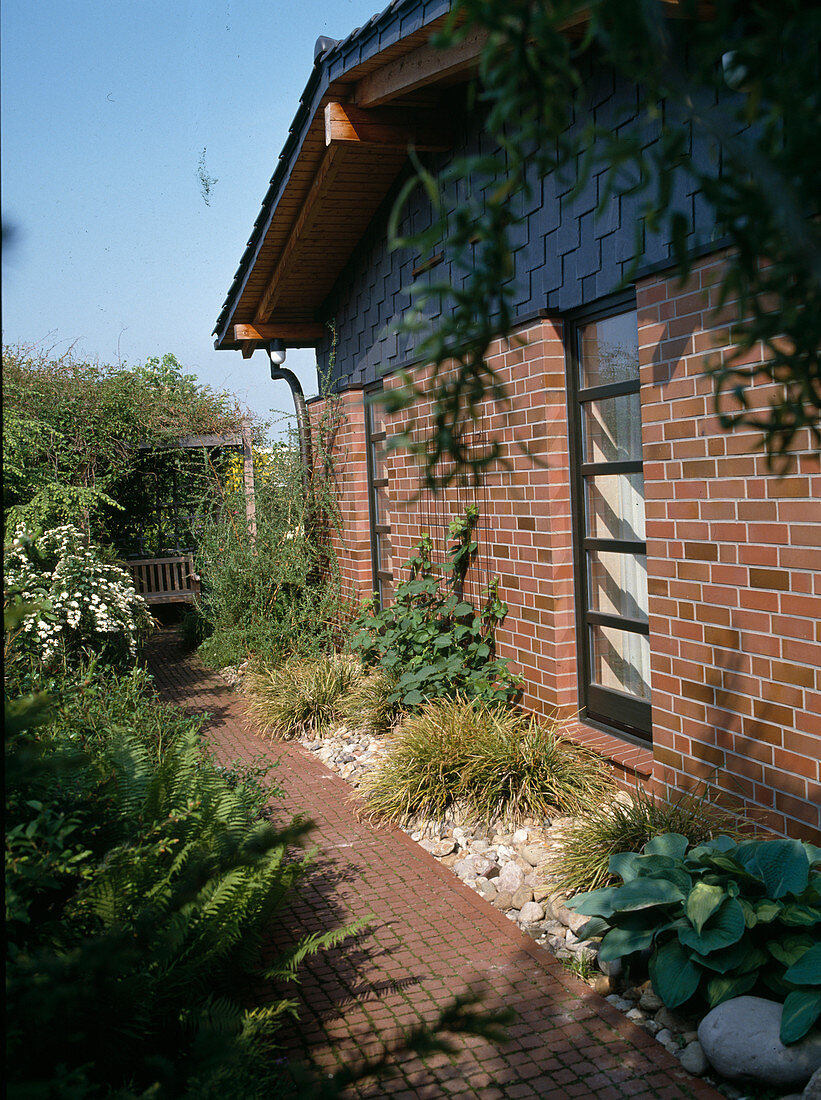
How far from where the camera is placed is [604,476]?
4945mm

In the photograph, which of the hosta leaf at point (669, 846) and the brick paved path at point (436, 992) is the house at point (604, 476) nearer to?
the hosta leaf at point (669, 846)

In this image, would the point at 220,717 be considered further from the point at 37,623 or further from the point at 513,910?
the point at 513,910

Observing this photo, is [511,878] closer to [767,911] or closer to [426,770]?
[426,770]

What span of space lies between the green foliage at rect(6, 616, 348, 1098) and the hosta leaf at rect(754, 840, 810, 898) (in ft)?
4.60

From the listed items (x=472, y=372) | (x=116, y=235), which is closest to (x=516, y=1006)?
(x=472, y=372)

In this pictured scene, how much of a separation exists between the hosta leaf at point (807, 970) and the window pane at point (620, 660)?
214 cm

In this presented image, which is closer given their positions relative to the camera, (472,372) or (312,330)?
(472,372)

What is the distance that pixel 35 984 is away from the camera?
1.30 meters

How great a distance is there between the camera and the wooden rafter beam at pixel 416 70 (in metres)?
5.07

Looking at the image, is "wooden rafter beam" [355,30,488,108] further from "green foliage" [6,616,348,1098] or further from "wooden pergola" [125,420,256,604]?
"wooden pergola" [125,420,256,604]

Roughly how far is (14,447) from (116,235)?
913cm

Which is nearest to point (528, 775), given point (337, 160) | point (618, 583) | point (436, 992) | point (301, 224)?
point (618, 583)

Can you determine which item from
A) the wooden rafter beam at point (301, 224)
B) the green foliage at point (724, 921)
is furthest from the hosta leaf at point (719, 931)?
the wooden rafter beam at point (301, 224)

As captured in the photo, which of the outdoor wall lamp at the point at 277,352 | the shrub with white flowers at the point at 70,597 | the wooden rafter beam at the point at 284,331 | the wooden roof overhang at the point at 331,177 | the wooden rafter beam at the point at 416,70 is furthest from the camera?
the outdoor wall lamp at the point at 277,352
